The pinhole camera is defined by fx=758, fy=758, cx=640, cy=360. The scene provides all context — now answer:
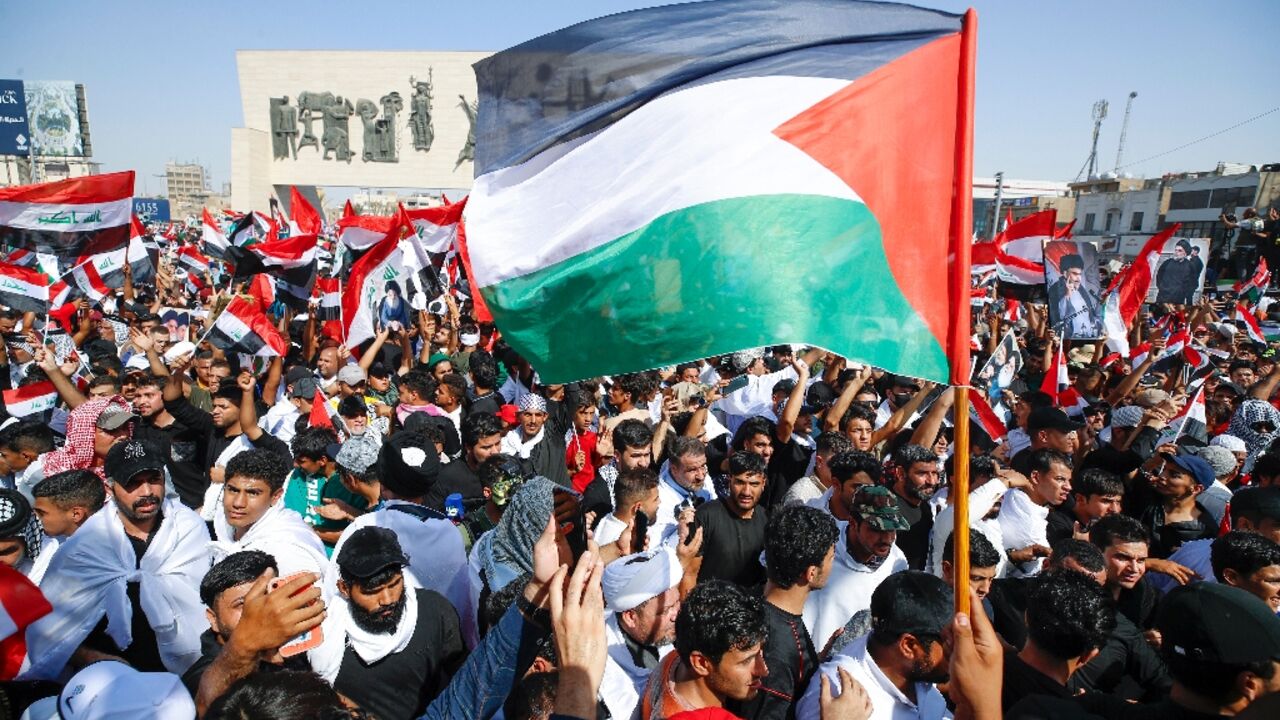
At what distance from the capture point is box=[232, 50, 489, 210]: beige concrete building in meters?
40.5

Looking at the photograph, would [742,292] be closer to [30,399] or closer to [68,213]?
[30,399]

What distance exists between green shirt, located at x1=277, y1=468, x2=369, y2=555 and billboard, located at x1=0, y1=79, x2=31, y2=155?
43.9 meters

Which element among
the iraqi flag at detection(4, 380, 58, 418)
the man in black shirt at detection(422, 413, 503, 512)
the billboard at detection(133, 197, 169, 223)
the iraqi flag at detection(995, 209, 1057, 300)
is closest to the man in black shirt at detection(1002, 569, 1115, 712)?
the man in black shirt at detection(422, 413, 503, 512)

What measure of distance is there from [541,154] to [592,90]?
33 cm

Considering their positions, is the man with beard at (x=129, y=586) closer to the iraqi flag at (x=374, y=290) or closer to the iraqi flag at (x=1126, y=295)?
the iraqi flag at (x=374, y=290)

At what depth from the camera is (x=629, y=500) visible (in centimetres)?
391

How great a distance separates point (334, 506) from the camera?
4.31m

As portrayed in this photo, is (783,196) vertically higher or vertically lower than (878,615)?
higher

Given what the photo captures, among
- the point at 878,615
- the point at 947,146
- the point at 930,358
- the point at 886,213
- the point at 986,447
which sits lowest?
the point at 986,447

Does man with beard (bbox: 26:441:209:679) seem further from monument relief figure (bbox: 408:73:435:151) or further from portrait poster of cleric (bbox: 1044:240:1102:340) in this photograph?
monument relief figure (bbox: 408:73:435:151)

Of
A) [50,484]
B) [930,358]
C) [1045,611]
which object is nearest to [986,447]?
[1045,611]

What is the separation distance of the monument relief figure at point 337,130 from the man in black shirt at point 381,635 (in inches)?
1682

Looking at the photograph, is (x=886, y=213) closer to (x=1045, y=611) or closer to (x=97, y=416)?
(x=1045, y=611)

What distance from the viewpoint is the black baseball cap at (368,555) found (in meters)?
2.74
